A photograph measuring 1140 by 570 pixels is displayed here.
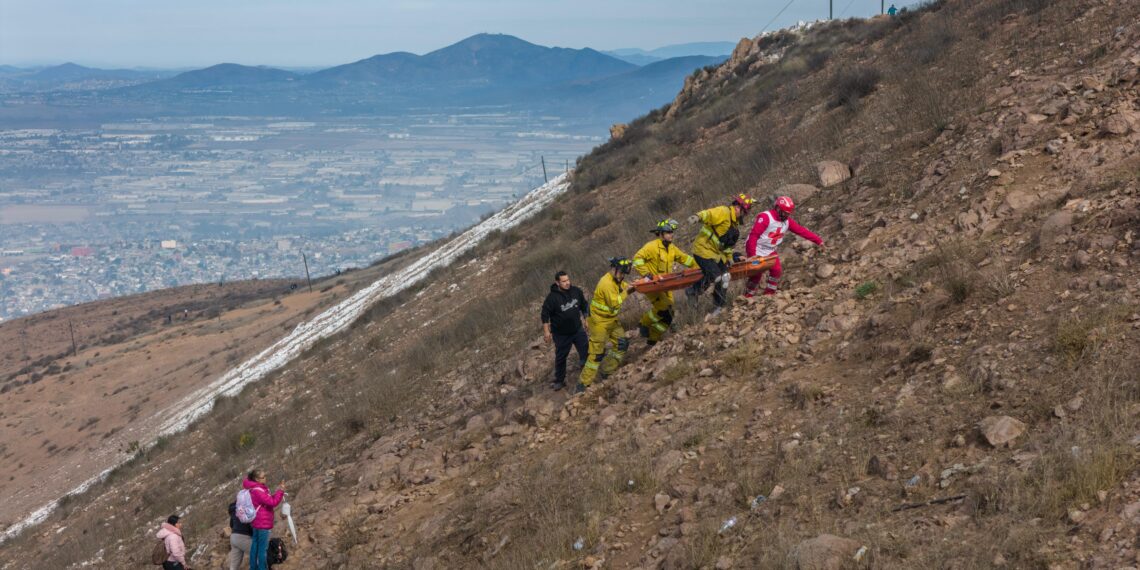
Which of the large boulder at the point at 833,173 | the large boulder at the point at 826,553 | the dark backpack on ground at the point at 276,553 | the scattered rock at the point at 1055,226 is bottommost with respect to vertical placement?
the dark backpack on ground at the point at 276,553

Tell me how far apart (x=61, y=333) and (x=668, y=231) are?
50.1 m

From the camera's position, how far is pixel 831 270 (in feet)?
28.5

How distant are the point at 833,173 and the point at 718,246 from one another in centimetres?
391

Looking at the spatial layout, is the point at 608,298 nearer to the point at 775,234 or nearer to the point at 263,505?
the point at 775,234

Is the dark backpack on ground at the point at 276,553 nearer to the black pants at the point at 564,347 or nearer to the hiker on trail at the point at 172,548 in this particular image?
the hiker on trail at the point at 172,548

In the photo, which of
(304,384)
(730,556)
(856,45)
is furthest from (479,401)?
(856,45)

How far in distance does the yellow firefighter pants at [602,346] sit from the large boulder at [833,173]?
4697 mm

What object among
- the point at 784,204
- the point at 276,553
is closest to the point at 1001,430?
the point at 784,204

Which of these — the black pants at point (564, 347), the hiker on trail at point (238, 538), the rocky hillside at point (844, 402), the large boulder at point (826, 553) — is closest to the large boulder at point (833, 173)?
the rocky hillside at point (844, 402)

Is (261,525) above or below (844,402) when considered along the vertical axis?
below

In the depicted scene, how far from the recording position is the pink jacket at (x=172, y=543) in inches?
332

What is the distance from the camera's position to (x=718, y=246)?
8.86m

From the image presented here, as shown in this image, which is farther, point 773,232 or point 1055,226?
point 773,232

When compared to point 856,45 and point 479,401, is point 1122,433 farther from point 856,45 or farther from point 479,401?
point 856,45
